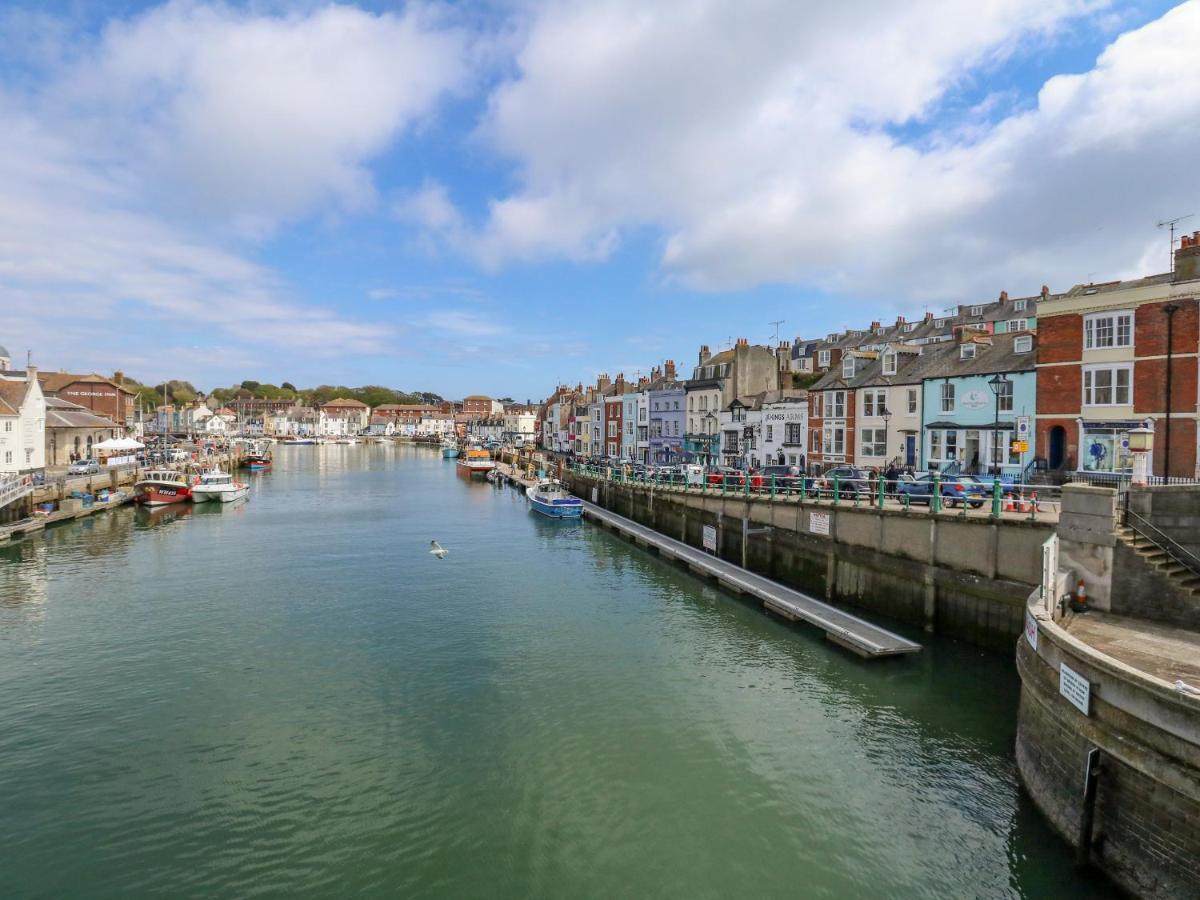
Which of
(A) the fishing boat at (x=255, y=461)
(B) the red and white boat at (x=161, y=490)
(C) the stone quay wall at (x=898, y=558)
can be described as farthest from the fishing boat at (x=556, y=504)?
(A) the fishing boat at (x=255, y=461)

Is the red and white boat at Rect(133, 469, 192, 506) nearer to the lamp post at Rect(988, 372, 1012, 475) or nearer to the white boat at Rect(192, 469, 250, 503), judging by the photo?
the white boat at Rect(192, 469, 250, 503)

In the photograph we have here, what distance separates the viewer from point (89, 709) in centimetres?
1636

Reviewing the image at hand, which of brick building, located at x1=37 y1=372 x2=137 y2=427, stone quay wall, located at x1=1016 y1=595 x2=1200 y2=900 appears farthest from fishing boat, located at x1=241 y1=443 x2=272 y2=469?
stone quay wall, located at x1=1016 y1=595 x2=1200 y2=900

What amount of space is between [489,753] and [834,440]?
33856 millimetres

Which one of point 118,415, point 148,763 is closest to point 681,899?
point 148,763

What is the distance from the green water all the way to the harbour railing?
4.74 m

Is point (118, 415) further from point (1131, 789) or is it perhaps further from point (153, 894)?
point (1131, 789)

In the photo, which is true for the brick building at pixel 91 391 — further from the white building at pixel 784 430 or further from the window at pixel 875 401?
the window at pixel 875 401

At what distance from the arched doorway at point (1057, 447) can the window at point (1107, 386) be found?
5.70ft

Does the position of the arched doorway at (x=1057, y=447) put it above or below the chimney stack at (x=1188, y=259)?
below

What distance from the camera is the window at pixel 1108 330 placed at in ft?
85.5

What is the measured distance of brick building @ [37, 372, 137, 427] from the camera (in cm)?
9350

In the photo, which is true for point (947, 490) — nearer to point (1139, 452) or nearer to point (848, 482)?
point (848, 482)

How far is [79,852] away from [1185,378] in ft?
113
